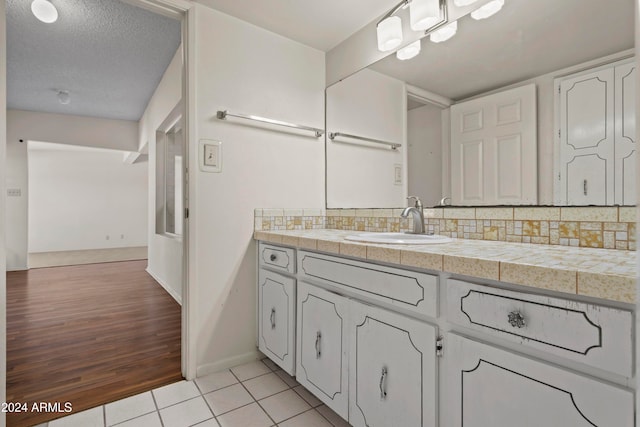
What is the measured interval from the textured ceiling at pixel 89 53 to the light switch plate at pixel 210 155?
1361mm

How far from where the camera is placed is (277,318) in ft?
5.72

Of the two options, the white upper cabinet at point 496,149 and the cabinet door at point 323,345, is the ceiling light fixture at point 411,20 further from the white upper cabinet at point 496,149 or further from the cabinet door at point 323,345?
the cabinet door at point 323,345

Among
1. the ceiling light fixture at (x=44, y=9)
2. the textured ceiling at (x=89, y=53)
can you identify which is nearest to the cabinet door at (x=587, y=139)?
the textured ceiling at (x=89, y=53)

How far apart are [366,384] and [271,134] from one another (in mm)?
1501

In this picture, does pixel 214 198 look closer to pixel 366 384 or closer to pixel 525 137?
pixel 366 384

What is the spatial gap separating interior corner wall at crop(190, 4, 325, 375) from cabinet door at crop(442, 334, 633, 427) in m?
1.33

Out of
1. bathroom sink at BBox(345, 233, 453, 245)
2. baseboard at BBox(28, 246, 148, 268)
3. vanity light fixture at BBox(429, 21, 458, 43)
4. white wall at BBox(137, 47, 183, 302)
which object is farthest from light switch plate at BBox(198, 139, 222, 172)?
baseboard at BBox(28, 246, 148, 268)

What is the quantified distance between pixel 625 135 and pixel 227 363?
2081 mm

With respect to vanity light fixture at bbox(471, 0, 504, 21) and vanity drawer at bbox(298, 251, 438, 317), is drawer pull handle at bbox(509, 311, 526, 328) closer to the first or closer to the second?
vanity drawer at bbox(298, 251, 438, 317)

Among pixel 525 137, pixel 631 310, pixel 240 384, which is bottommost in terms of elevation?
pixel 240 384

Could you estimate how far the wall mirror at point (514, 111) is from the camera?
1.07m

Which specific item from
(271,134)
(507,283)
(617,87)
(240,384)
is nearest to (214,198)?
(271,134)

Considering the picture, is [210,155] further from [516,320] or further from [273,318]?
[516,320]

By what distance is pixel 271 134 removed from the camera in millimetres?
2039
